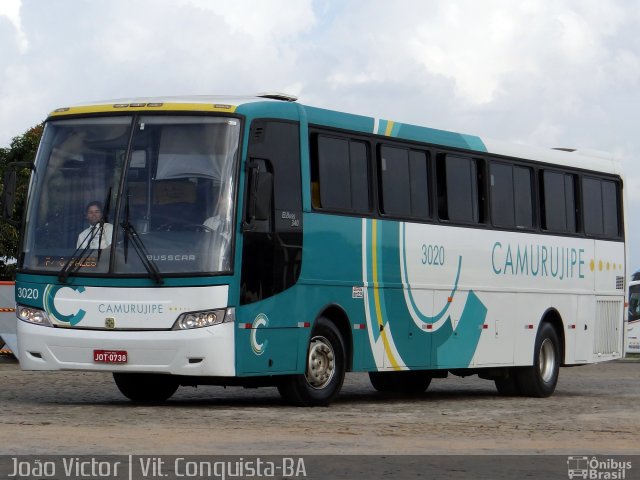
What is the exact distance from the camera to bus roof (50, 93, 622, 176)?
17312 mm

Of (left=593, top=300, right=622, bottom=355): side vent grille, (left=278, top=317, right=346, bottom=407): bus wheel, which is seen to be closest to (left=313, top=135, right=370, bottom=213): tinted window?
(left=278, top=317, right=346, bottom=407): bus wheel

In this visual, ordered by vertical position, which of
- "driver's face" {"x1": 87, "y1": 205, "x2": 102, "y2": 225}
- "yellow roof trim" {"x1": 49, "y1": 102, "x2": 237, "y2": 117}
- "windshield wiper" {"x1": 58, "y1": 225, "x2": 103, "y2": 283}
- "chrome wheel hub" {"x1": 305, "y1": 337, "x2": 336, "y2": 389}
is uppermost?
"yellow roof trim" {"x1": 49, "y1": 102, "x2": 237, "y2": 117}

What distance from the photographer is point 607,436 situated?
594 inches

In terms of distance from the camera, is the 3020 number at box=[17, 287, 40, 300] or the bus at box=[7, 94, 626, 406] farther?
the 3020 number at box=[17, 287, 40, 300]

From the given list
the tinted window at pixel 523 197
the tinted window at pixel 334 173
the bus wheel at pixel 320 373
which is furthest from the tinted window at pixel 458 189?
the bus wheel at pixel 320 373

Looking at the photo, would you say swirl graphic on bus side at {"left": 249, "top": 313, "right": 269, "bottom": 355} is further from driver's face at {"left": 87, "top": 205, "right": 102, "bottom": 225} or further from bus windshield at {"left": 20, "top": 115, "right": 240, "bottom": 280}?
driver's face at {"left": 87, "top": 205, "right": 102, "bottom": 225}

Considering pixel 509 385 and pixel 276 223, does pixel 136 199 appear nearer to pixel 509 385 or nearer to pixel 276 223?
pixel 276 223

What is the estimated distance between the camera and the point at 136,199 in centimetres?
1691

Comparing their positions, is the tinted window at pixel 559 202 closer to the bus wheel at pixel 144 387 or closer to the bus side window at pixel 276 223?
the bus side window at pixel 276 223

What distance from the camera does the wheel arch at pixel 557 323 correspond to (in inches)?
934

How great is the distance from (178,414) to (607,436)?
4.31 meters

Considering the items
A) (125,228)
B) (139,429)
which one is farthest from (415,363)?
(139,429)
